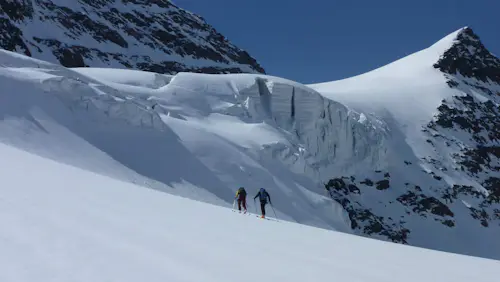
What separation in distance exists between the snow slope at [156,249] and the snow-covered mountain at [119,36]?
54.8 m

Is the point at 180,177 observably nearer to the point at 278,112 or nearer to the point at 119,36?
the point at 278,112

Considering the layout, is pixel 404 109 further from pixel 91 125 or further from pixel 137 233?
pixel 137 233

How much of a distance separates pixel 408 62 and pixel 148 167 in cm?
7748

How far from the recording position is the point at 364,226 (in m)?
44.8

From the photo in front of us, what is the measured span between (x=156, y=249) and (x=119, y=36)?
79740mm

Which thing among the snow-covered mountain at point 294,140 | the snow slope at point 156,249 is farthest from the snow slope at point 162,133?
the snow slope at point 156,249

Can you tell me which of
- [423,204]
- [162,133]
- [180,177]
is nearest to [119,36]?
[423,204]

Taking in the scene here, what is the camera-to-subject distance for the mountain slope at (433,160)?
47.8 m

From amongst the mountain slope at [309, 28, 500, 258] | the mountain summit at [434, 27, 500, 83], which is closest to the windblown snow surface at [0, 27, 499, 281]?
the mountain slope at [309, 28, 500, 258]

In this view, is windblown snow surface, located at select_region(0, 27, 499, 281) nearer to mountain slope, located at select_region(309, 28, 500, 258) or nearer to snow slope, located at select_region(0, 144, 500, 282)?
snow slope, located at select_region(0, 144, 500, 282)

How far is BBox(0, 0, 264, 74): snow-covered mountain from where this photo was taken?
6400 cm

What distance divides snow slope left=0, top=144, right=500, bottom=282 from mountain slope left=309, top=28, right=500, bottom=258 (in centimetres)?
3678

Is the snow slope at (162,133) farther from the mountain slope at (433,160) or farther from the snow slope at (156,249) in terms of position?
the mountain slope at (433,160)

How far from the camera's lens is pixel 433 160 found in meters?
56.8
